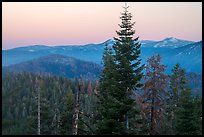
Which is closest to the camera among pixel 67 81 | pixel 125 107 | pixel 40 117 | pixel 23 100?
pixel 125 107

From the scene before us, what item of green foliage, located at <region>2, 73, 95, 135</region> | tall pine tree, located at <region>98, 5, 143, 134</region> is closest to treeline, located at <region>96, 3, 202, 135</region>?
tall pine tree, located at <region>98, 5, 143, 134</region>

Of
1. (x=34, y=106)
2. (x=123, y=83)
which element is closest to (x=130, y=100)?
(x=123, y=83)

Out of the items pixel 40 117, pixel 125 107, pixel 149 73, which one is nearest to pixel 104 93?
pixel 149 73

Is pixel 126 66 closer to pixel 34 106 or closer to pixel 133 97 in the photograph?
pixel 133 97

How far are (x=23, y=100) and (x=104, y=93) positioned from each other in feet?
231

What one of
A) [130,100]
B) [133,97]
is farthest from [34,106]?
[130,100]

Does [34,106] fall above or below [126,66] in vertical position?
below

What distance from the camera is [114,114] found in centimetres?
2241

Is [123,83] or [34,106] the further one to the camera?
[34,106]

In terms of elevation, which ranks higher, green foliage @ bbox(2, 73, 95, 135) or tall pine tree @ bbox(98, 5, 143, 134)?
tall pine tree @ bbox(98, 5, 143, 134)

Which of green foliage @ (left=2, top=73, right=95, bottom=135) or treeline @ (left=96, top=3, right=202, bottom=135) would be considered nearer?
treeline @ (left=96, top=3, right=202, bottom=135)

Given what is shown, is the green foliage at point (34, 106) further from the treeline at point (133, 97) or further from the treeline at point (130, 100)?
the treeline at point (133, 97)

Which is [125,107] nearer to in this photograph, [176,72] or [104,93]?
[104,93]

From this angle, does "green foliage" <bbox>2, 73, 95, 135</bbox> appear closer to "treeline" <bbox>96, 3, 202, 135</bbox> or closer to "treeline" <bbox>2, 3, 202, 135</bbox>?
"treeline" <bbox>2, 3, 202, 135</bbox>
